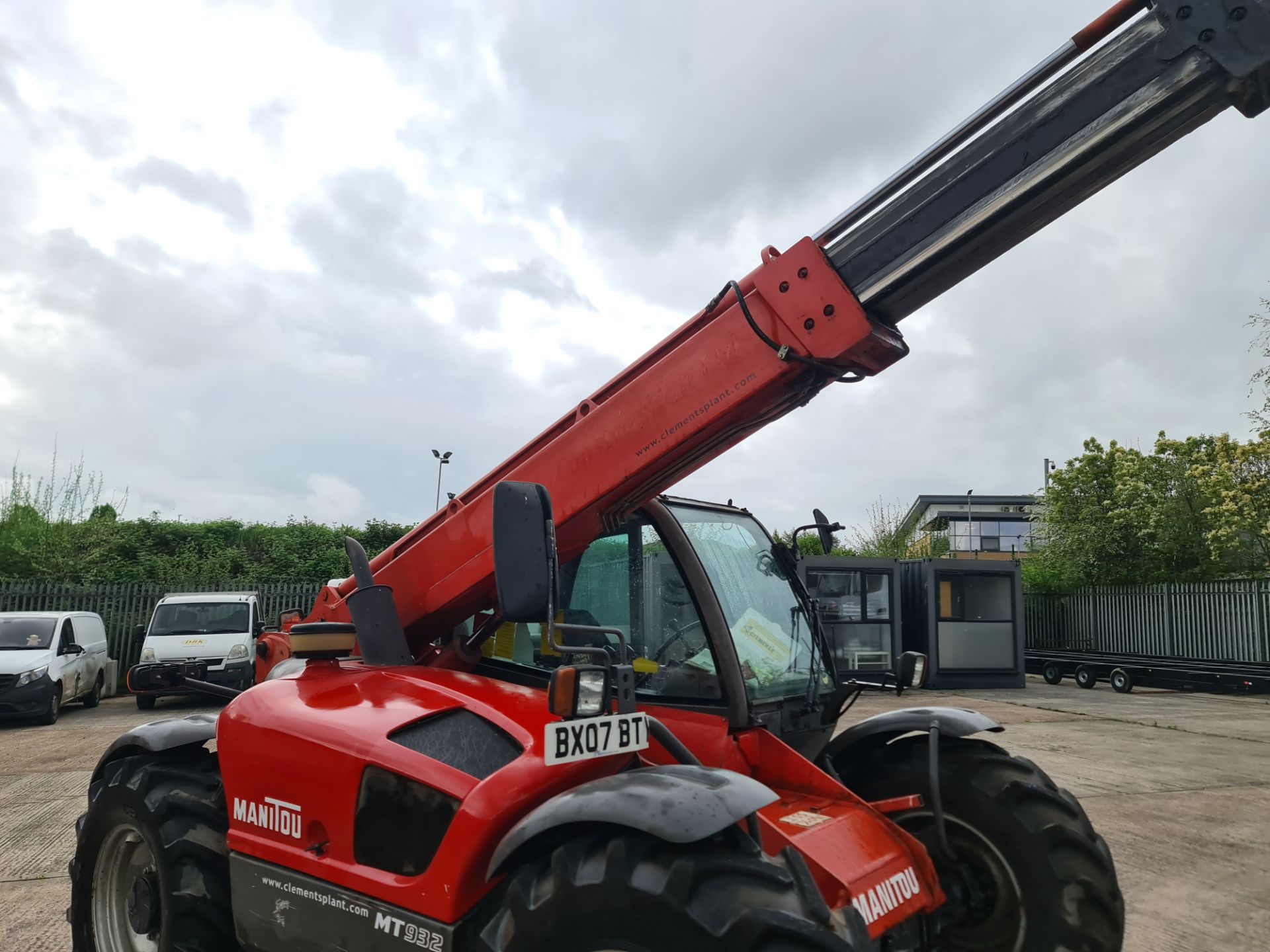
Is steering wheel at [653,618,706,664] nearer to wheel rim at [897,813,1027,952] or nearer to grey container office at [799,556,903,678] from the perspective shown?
wheel rim at [897,813,1027,952]

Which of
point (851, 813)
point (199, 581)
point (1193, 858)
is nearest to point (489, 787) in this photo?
point (851, 813)

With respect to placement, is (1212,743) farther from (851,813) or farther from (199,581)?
(199,581)

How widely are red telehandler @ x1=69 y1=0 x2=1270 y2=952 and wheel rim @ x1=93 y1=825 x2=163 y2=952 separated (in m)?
0.01

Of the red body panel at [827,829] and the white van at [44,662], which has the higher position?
the red body panel at [827,829]

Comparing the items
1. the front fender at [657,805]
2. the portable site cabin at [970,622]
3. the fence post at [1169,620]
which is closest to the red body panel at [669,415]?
the front fender at [657,805]

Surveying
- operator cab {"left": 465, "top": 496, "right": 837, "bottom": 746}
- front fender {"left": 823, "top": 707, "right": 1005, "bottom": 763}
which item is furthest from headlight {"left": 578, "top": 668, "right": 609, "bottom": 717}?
front fender {"left": 823, "top": 707, "right": 1005, "bottom": 763}

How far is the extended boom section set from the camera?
7.92ft

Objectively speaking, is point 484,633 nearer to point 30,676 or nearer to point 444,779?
point 444,779

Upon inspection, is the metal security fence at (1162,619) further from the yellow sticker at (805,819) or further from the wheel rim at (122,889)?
the wheel rim at (122,889)

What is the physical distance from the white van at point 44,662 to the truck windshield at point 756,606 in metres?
12.5

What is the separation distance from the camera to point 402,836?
2588 mm

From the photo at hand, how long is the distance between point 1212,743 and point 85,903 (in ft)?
39.5

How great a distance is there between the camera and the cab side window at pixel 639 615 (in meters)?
3.27

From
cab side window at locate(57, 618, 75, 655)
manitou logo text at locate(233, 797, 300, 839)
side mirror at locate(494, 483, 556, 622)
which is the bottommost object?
cab side window at locate(57, 618, 75, 655)
